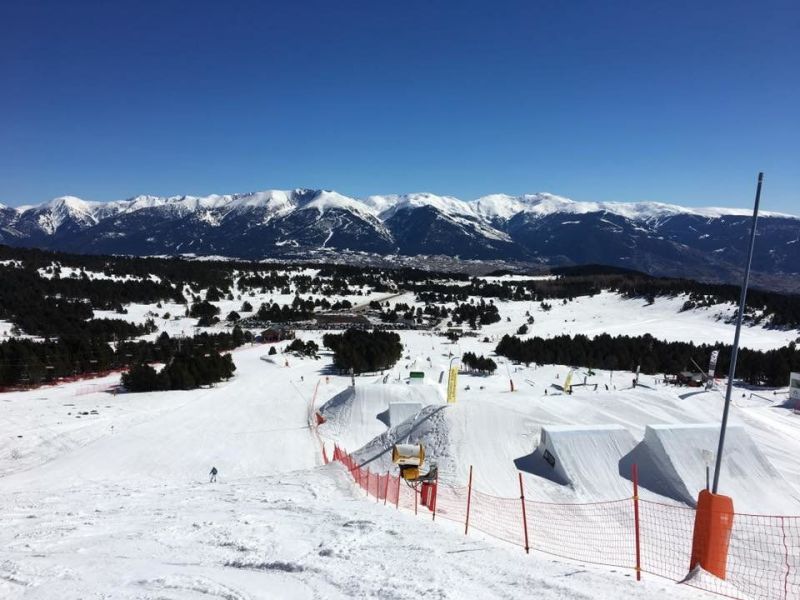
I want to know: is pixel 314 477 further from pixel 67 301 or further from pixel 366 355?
pixel 67 301

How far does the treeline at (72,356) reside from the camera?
4866cm

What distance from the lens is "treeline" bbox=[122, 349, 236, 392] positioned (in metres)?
47.6

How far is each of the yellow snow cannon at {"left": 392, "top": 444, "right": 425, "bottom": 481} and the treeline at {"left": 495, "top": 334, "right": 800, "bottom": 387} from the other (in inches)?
1862

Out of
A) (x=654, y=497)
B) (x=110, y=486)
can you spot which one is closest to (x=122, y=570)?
(x=110, y=486)

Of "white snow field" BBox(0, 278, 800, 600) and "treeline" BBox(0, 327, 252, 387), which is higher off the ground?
"white snow field" BBox(0, 278, 800, 600)

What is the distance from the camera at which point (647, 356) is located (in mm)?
64250

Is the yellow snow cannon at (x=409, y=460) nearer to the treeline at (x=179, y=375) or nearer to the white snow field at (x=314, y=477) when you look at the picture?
the white snow field at (x=314, y=477)

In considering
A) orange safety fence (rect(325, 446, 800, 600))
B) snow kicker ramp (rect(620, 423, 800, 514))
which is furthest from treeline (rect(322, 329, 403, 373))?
snow kicker ramp (rect(620, 423, 800, 514))

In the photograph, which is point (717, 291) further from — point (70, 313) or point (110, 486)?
point (70, 313)

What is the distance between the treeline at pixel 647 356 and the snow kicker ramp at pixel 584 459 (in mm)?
42867

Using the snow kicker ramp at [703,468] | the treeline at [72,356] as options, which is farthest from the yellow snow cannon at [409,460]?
the treeline at [72,356]

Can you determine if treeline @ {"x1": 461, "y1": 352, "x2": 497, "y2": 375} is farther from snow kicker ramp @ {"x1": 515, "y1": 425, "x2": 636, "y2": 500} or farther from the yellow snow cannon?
the yellow snow cannon

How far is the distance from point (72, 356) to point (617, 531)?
202 ft

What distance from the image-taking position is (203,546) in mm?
9656
